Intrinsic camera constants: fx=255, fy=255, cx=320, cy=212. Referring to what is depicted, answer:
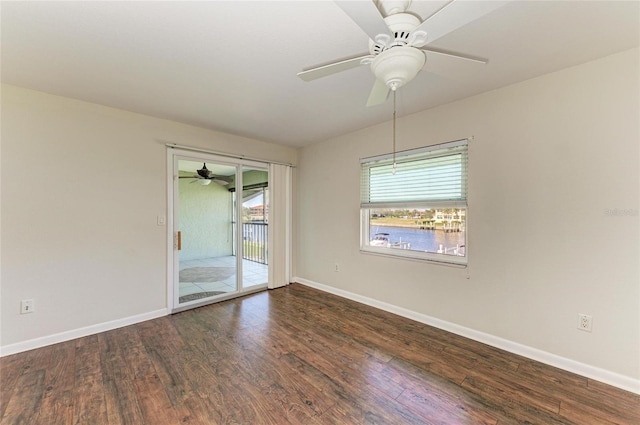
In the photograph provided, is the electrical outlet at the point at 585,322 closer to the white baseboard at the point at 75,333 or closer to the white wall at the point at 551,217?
the white wall at the point at 551,217

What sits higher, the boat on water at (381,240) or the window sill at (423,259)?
the boat on water at (381,240)

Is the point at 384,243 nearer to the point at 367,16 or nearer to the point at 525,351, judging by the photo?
the point at 525,351

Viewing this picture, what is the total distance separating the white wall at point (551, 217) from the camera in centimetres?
191

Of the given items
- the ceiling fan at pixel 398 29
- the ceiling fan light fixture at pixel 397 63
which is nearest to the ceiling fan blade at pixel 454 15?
the ceiling fan at pixel 398 29

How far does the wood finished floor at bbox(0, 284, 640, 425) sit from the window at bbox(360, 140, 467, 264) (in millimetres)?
964

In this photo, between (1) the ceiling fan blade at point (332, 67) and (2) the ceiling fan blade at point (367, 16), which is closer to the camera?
(2) the ceiling fan blade at point (367, 16)

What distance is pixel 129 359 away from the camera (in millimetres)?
2264

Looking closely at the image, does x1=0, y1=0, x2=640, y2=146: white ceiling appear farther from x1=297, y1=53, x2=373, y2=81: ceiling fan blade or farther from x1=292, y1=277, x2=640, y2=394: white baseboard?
x1=292, y1=277, x2=640, y2=394: white baseboard

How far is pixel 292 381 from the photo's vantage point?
1974mm

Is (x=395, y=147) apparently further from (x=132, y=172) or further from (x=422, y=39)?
(x=132, y=172)

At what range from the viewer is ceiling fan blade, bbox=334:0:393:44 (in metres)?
1.04

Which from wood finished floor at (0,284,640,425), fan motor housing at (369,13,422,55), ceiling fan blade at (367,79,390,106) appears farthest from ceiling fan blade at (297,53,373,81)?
wood finished floor at (0,284,640,425)

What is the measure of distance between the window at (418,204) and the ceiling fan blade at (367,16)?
1.91m

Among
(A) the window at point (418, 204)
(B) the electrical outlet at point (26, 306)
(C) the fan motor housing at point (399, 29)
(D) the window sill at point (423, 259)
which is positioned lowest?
(B) the electrical outlet at point (26, 306)
